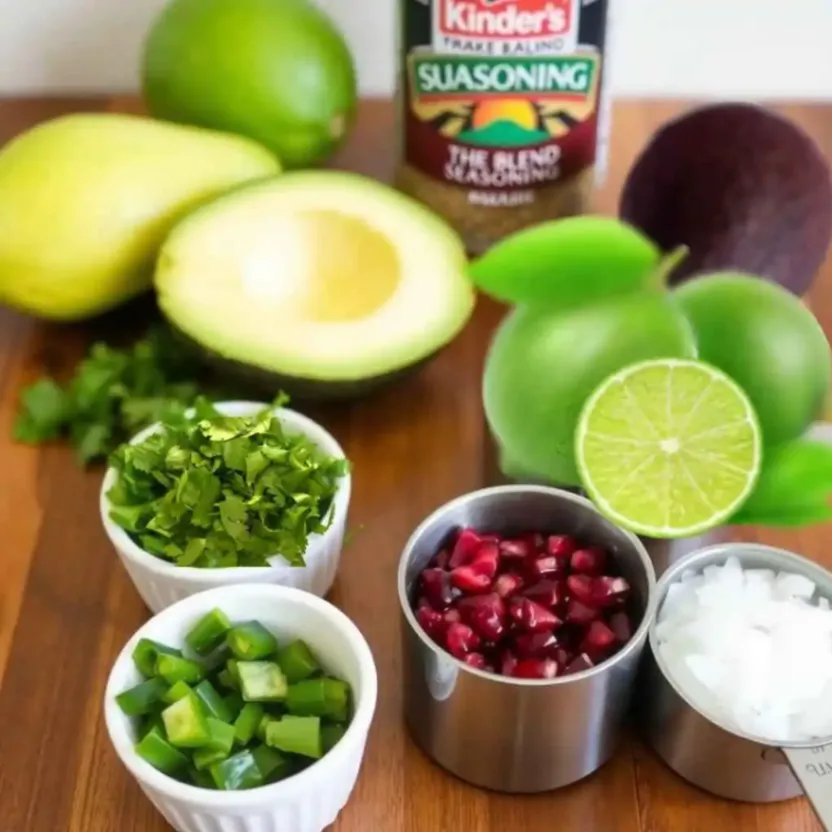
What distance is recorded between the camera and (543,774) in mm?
529

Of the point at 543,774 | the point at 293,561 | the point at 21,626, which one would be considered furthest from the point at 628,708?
the point at 21,626

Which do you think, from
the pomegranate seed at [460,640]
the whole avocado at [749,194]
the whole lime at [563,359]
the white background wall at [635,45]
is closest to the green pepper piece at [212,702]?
the pomegranate seed at [460,640]

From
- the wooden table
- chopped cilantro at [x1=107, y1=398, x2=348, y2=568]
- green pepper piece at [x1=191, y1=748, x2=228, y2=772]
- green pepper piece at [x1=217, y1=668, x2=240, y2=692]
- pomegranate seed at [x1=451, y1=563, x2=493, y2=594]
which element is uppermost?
chopped cilantro at [x1=107, y1=398, x2=348, y2=568]

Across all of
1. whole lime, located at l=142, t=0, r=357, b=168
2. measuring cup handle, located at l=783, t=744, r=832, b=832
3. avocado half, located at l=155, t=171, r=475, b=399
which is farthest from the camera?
whole lime, located at l=142, t=0, r=357, b=168

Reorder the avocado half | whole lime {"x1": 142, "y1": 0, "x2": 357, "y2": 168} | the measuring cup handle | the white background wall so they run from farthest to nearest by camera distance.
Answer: the white background wall → whole lime {"x1": 142, "y1": 0, "x2": 357, "y2": 168} → the avocado half → the measuring cup handle

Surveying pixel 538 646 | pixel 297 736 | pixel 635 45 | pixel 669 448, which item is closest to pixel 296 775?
pixel 297 736

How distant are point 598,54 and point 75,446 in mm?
433

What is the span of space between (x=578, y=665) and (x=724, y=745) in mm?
73

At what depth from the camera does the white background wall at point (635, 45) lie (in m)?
0.98

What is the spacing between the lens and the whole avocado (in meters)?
0.75

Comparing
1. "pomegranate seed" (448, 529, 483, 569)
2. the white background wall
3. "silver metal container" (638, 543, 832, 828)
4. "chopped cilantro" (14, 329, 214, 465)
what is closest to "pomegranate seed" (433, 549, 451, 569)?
"pomegranate seed" (448, 529, 483, 569)

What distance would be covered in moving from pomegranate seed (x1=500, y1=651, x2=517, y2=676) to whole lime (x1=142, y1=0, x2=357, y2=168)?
1.53ft

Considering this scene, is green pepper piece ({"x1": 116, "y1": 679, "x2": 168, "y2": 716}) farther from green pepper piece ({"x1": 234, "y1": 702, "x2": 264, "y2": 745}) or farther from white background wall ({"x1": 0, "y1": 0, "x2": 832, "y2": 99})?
white background wall ({"x1": 0, "y1": 0, "x2": 832, "y2": 99})

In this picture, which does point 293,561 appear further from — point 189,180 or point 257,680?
point 189,180
